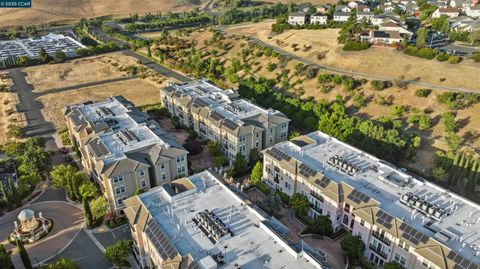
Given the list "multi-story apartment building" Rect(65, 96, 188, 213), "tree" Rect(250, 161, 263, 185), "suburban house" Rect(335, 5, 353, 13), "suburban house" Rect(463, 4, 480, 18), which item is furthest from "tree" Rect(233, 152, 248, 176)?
"suburban house" Rect(463, 4, 480, 18)

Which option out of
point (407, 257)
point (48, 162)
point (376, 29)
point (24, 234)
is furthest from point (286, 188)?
point (376, 29)

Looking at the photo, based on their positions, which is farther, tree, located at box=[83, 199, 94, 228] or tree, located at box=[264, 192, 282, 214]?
tree, located at box=[264, 192, 282, 214]

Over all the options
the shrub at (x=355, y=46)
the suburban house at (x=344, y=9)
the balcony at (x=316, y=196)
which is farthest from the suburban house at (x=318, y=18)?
the balcony at (x=316, y=196)

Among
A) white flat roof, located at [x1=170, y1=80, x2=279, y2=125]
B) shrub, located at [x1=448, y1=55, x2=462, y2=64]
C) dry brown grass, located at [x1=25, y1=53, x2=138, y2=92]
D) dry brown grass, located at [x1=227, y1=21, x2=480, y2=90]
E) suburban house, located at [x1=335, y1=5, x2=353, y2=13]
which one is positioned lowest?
dry brown grass, located at [x1=25, y1=53, x2=138, y2=92]

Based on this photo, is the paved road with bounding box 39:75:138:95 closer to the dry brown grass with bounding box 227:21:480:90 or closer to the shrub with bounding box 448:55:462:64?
the dry brown grass with bounding box 227:21:480:90

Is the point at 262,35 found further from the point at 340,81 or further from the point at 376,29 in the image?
the point at 340,81

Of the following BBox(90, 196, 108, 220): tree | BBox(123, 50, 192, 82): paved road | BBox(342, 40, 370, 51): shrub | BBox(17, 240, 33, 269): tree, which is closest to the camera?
BBox(17, 240, 33, 269): tree

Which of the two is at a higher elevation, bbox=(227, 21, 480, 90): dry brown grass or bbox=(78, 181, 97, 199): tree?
bbox=(227, 21, 480, 90): dry brown grass

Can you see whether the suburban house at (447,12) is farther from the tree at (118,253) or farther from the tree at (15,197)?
the tree at (15,197)

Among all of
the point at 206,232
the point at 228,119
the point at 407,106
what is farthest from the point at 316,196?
the point at 407,106
